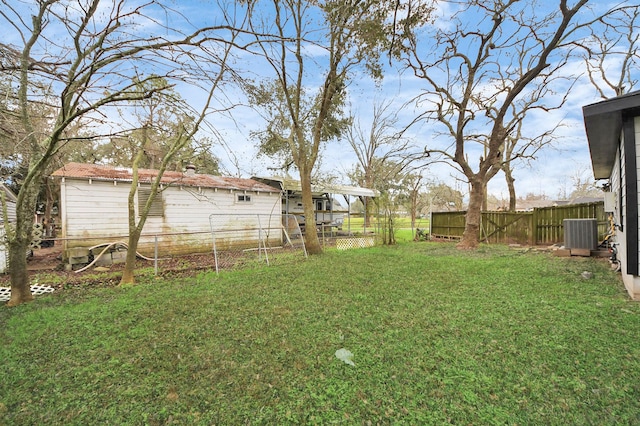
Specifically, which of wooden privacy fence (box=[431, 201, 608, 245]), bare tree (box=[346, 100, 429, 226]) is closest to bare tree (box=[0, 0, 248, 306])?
wooden privacy fence (box=[431, 201, 608, 245])

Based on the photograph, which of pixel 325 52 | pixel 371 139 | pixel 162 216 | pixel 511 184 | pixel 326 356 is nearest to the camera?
pixel 326 356

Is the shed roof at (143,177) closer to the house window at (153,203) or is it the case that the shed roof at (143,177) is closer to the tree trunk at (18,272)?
the house window at (153,203)

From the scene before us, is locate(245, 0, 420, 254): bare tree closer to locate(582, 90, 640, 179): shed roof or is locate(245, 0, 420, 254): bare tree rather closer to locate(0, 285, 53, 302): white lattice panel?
locate(582, 90, 640, 179): shed roof

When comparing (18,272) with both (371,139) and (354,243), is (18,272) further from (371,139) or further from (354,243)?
(371,139)

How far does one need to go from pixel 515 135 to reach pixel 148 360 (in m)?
20.9

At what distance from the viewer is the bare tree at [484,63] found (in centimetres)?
848

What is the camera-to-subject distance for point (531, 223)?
1131 centimetres

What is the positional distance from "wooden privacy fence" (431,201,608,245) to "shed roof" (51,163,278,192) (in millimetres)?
10316

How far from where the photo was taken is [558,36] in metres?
7.98

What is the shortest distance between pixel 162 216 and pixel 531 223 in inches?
584

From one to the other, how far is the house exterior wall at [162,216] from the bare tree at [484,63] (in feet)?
28.5

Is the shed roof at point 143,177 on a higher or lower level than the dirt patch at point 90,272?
higher

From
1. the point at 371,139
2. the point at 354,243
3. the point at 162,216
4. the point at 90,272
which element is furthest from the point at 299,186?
the point at 371,139

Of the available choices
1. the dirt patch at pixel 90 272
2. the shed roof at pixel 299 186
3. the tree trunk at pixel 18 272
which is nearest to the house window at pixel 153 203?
the dirt patch at pixel 90 272
